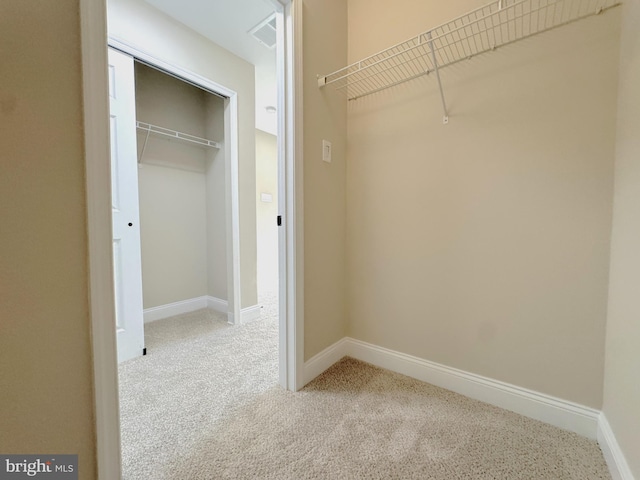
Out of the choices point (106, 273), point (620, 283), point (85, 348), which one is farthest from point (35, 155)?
point (620, 283)

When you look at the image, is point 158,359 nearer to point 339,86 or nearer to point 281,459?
point 281,459

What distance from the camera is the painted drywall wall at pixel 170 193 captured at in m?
2.45

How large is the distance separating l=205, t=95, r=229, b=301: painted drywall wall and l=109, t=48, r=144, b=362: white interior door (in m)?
0.90

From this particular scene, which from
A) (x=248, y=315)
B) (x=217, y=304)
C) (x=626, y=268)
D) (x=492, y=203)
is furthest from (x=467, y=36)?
(x=217, y=304)

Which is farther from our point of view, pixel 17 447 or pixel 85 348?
pixel 85 348

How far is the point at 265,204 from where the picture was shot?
15.1 ft

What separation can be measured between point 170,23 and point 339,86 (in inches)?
60.6

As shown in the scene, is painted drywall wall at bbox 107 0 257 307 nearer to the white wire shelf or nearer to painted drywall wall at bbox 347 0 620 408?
the white wire shelf

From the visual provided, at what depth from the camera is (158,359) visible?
181 centimetres

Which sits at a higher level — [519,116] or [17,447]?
[519,116]

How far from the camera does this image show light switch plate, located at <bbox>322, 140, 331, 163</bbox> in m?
1.59

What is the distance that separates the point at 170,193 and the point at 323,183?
6.14 ft

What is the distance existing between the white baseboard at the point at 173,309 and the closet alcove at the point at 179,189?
0.15 feet

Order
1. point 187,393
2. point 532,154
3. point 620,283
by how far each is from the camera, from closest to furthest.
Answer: point 620,283, point 532,154, point 187,393
